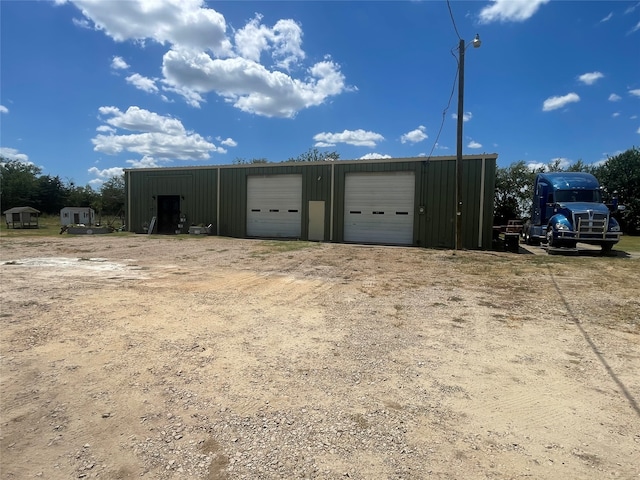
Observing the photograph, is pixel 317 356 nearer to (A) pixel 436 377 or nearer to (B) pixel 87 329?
(A) pixel 436 377

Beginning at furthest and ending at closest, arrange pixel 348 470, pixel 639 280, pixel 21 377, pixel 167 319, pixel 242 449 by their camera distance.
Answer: pixel 639 280
pixel 167 319
pixel 21 377
pixel 242 449
pixel 348 470

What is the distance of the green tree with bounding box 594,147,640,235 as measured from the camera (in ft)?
103

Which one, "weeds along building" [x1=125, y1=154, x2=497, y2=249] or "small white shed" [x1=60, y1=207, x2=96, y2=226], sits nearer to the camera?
"weeds along building" [x1=125, y1=154, x2=497, y2=249]

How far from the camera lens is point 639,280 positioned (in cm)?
870

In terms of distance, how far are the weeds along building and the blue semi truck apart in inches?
88.4

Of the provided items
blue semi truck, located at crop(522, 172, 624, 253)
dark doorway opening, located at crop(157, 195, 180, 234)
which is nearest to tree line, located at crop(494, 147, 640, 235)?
blue semi truck, located at crop(522, 172, 624, 253)

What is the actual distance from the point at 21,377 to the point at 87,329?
1.30 metres

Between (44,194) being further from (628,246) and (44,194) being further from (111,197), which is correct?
(628,246)

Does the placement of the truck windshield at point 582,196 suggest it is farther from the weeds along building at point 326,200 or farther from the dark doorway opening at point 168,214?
the dark doorway opening at point 168,214

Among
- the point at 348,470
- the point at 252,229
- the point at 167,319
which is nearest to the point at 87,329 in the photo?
the point at 167,319

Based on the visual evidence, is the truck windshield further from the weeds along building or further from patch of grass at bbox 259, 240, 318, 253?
patch of grass at bbox 259, 240, 318, 253

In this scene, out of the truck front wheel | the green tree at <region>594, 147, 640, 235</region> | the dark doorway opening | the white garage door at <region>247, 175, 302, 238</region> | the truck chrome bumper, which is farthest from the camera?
the green tree at <region>594, 147, 640, 235</region>

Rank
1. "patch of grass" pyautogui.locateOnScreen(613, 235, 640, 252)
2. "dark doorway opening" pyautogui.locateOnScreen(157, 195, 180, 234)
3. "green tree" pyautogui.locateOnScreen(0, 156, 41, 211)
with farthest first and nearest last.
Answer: "green tree" pyautogui.locateOnScreen(0, 156, 41, 211)
"dark doorway opening" pyautogui.locateOnScreen(157, 195, 180, 234)
"patch of grass" pyautogui.locateOnScreen(613, 235, 640, 252)

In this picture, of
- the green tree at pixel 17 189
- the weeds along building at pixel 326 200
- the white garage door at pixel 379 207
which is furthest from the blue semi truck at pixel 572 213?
the green tree at pixel 17 189
